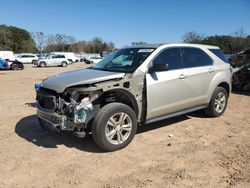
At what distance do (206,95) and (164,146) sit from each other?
77.6 inches

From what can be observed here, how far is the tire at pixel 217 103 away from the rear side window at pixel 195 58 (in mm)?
743

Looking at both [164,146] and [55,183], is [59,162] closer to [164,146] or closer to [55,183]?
[55,183]

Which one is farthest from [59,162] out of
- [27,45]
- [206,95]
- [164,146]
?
[27,45]

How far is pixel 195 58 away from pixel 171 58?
2.58ft

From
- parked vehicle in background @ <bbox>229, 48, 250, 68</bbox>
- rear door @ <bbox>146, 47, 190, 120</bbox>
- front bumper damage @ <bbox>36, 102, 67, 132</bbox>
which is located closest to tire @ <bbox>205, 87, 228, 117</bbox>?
rear door @ <bbox>146, 47, 190, 120</bbox>

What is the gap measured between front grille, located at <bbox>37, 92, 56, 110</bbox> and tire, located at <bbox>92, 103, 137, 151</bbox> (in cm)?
79

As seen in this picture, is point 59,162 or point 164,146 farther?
point 164,146

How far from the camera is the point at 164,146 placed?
488 cm

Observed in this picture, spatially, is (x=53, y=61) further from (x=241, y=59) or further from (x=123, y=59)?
(x=123, y=59)

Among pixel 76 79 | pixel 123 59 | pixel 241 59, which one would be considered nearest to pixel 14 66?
pixel 241 59

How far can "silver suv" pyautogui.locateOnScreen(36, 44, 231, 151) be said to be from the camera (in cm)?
442

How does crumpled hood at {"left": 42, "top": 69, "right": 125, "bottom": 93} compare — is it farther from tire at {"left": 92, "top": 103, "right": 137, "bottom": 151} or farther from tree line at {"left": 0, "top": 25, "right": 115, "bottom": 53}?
tree line at {"left": 0, "top": 25, "right": 115, "bottom": 53}

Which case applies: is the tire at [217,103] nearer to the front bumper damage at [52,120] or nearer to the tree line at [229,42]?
the front bumper damage at [52,120]

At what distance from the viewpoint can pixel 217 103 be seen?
21.8 ft
